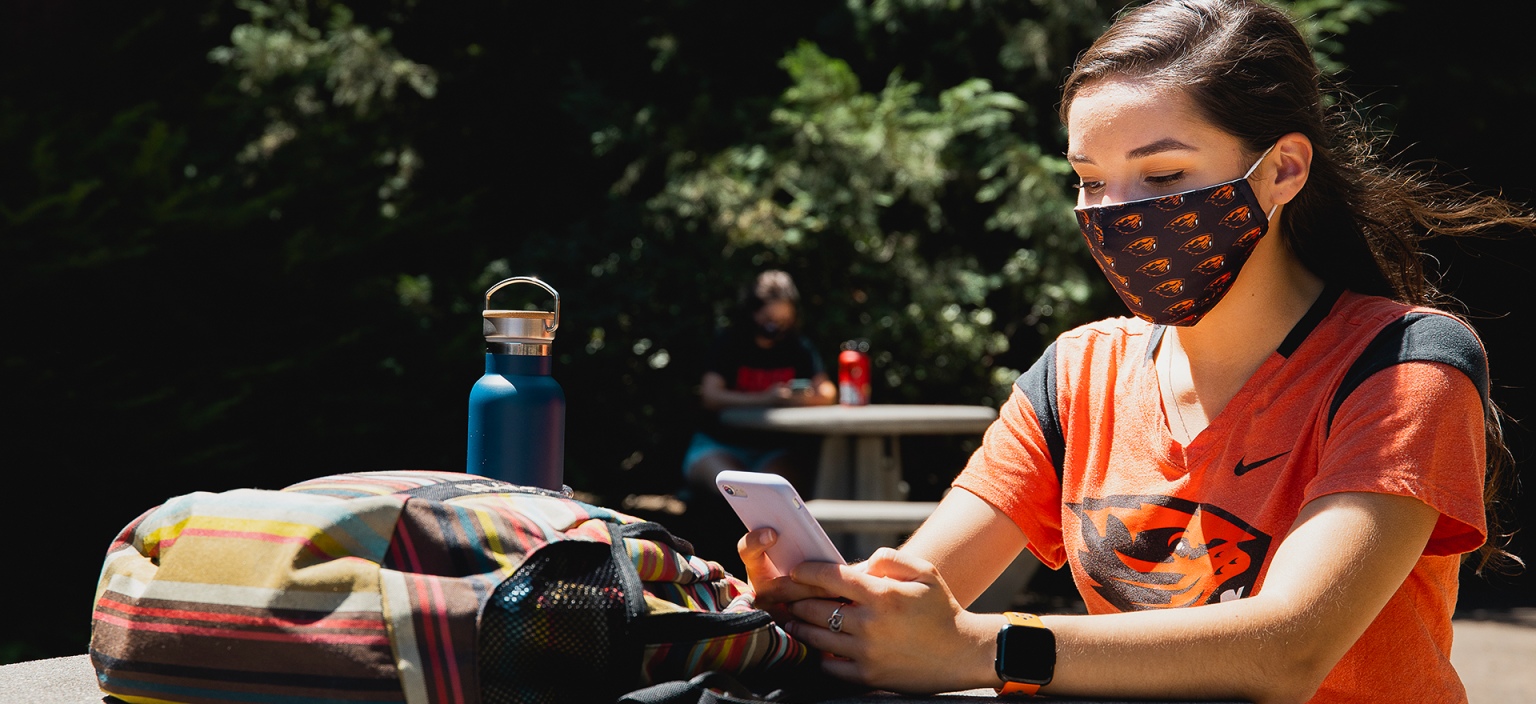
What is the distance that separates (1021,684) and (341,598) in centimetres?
63

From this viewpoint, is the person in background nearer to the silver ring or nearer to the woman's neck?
the woman's neck

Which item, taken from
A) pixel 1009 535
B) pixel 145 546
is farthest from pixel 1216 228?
pixel 145 546

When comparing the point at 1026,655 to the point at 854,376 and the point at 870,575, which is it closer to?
the point at 870,575

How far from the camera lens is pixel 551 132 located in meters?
7.32

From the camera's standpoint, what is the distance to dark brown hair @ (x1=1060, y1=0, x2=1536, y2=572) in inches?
58.6

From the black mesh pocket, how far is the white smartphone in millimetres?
206

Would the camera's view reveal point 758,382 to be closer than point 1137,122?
No

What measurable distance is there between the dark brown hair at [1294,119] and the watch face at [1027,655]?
676 mm

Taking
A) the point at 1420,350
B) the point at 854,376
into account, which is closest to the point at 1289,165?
the point at 1420,350

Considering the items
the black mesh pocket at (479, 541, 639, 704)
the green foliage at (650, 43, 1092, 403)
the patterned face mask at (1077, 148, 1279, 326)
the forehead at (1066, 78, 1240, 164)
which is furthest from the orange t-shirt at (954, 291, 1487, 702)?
the green foliage at (650, 43, 1092, 403)

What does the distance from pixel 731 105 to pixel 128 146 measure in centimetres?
341

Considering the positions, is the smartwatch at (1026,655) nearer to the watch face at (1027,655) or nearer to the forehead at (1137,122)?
the watch face at (1027,655)

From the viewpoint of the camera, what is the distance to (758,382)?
6.12m

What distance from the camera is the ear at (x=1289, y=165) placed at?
5.09 feet
